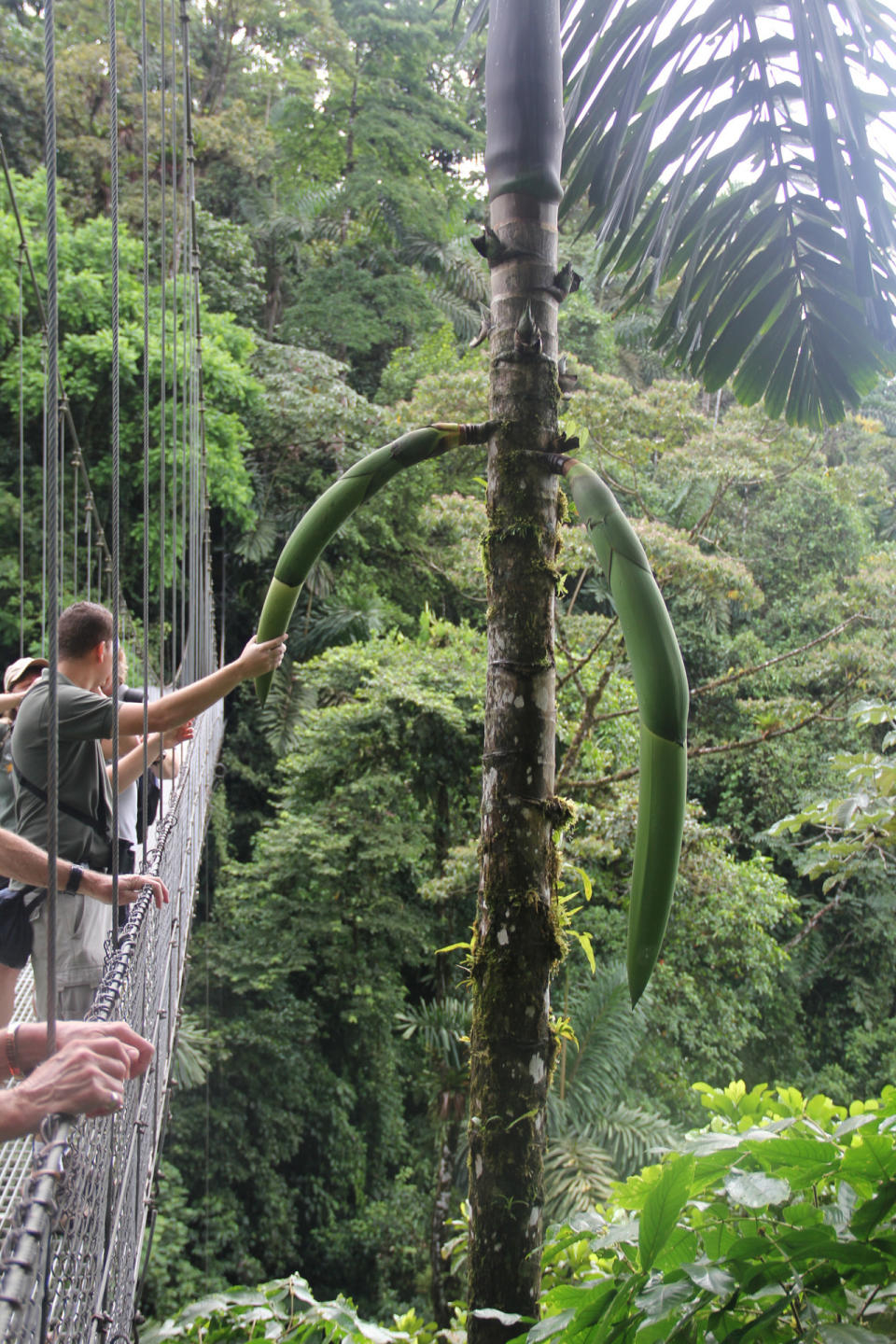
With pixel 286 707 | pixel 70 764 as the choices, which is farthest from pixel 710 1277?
pixel 286 707

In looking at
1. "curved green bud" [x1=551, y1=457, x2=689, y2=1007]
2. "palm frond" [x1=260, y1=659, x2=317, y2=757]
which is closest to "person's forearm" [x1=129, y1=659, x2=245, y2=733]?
"curved green bud" [x1=551, y1=457, x2=689, y2=1007]

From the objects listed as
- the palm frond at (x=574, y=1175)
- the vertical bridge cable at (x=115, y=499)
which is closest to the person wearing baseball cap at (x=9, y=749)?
the vertical bridge cable at (x=115, y=499)

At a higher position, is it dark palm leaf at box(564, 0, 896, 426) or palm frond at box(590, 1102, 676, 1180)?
dark palm leaf at box(564, 0, 896, 426)

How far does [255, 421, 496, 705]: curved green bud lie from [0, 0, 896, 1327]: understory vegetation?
47 cm

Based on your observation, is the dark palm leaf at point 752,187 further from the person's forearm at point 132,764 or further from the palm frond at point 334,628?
the palm frond at point 334,628

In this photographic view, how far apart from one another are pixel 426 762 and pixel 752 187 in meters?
3.65

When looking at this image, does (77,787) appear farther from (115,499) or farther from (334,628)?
(334,628)

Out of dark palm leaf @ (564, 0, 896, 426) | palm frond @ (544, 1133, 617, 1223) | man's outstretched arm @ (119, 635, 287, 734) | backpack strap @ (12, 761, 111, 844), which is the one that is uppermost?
dark palm leaf @ (564, 0, 896, 426)

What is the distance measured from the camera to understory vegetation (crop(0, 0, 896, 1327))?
106 centimetres

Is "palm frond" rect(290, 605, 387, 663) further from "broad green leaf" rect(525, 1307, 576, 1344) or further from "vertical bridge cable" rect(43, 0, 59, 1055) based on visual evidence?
"broad green leaf" rect(525, 1307, 576, 1344)

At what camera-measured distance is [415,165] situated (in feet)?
29.2

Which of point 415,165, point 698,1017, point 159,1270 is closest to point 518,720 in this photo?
point 159,1270

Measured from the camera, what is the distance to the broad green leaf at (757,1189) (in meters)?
0.56

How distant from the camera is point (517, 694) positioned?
72cm
